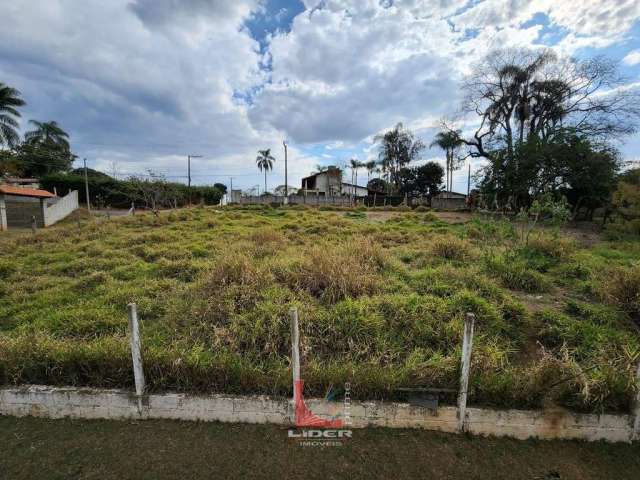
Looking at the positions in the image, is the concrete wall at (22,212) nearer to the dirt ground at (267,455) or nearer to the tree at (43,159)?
the tree at (43,159)

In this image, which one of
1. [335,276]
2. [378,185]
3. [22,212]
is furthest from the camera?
[378,185]

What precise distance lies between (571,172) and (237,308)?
1670cm

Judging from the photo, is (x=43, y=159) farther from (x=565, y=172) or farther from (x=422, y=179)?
(x=565, y=172)

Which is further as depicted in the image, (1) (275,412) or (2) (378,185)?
(2) (378,185)

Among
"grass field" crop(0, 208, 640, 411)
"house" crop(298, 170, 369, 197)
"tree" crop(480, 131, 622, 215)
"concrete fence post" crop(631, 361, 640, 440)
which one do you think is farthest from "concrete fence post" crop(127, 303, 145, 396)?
"house" crop(298, 170, 369, 197)

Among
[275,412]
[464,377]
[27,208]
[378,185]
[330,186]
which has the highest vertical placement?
[378,185]

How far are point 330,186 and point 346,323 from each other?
3359 centimetres

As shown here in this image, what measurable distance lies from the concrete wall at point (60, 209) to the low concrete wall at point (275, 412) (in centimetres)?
1652

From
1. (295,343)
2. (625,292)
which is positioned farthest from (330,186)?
(295,343)

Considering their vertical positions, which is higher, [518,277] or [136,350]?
[518,277]

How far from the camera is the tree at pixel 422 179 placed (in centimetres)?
3222

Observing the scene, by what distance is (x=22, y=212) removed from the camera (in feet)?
46.0

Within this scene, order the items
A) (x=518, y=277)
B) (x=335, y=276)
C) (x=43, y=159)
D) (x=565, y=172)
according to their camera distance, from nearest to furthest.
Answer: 1. (x=335, y=276)
2. (x=518, y=277)
3. (x=565, y=172)
4. (x=43, y=159)

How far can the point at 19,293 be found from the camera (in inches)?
157
